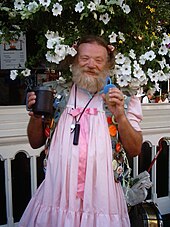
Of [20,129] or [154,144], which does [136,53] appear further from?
[154,144]

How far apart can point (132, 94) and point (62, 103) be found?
35 centimetres

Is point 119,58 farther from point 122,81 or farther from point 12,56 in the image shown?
point 12,56

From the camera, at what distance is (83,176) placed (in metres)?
1.72

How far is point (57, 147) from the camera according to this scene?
1.75m

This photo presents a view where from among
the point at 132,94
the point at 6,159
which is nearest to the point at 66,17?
the point at 132,94

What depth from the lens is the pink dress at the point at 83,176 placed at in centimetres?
169

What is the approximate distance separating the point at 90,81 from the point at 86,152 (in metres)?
0.33

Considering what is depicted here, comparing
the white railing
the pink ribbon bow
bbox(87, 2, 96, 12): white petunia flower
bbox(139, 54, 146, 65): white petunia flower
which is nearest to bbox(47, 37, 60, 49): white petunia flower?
bbox(87, 2, 96, 12): white petunia flower

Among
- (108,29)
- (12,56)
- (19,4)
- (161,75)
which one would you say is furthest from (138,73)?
(12,56)

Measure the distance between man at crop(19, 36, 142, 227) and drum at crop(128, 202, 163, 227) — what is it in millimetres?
383

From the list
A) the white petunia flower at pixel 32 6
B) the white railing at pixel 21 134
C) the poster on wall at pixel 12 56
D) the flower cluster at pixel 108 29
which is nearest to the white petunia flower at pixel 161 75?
the flower cluster at pixel 108 29

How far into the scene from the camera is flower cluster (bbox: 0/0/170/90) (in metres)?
1.75

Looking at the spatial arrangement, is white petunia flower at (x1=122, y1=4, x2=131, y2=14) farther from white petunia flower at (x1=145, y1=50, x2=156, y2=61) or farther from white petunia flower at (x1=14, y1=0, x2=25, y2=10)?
white petunia flower at (x1=14, y1=0, x2=25, y2=10)

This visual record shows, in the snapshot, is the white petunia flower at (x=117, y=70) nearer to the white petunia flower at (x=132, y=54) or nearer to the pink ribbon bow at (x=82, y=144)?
the white petunia flower at (x=132, y=54)
